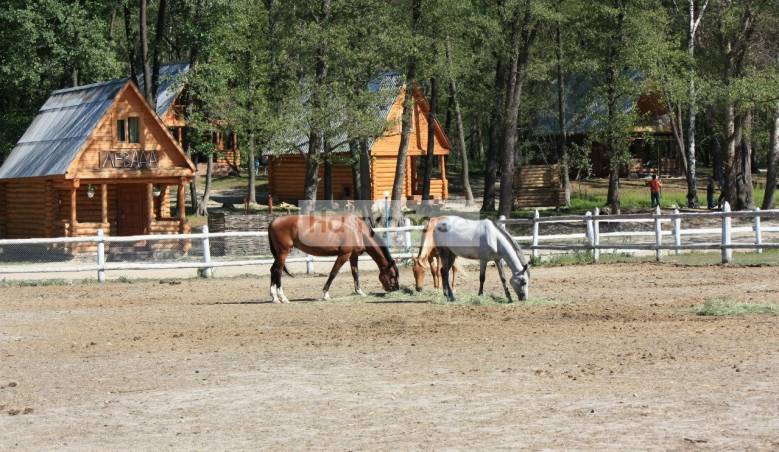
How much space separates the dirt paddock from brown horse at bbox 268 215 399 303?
0.73 meters

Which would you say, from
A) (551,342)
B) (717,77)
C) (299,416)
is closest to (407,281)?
(551,342)

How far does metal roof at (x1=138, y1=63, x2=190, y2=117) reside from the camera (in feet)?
164

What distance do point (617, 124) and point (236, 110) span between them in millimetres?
14289

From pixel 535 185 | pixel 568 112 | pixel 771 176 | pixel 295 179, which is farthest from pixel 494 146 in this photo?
pixel 771 176

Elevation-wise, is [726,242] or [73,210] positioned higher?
[73,210]

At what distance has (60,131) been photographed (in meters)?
40.7

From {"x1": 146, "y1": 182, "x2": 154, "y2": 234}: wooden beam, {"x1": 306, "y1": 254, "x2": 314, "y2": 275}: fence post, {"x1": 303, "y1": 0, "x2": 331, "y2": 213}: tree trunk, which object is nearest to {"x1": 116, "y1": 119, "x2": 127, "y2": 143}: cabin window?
{"x1": 146, "y1": 182, "x2": 154, "y2": 234}: wooden beam

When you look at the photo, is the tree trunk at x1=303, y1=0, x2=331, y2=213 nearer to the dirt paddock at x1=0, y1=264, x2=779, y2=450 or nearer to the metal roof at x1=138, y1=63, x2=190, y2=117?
the metal roof at x1=138, y1=63, x2=190, y2=117

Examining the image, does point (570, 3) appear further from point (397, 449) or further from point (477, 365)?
point (397, 449)

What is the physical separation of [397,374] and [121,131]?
29641mm

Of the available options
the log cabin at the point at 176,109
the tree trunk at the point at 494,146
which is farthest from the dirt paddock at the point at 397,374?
the log cabin at the point at 176,109

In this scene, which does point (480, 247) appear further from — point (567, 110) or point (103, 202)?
point (567, 110)

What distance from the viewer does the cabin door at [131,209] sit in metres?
42.2

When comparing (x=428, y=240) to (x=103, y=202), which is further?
(x=103, y=202)
